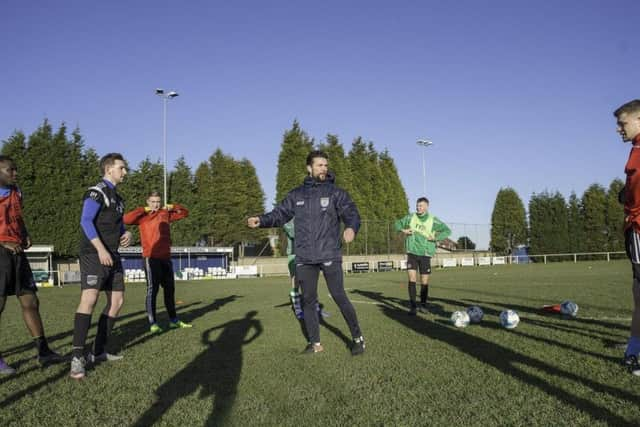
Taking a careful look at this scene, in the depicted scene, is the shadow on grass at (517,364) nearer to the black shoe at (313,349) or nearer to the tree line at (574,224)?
the black shoe at (313,349)

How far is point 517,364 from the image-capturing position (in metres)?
4.56

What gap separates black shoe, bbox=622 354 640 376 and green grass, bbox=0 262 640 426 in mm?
76

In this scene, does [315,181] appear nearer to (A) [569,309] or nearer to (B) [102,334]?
(B) [102,334]

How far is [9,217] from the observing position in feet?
18.1

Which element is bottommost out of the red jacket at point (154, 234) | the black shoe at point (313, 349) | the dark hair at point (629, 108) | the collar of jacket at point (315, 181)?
the black shoe at point (313, 349)

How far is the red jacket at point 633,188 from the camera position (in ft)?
14.2

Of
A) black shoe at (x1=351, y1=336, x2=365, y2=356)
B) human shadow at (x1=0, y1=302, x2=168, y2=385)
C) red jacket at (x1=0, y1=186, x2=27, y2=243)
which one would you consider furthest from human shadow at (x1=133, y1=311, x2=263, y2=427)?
red jacket at (x1=0, y1=186, x2=27, y2=243)

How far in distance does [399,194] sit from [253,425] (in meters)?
58.3

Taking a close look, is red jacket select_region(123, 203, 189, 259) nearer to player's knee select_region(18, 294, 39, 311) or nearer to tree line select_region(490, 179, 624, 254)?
player's knee select_region(18, 294, 39, 311)

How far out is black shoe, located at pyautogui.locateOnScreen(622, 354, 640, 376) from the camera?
13.3 feet

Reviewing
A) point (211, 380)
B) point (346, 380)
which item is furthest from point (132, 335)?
point (346, 380)

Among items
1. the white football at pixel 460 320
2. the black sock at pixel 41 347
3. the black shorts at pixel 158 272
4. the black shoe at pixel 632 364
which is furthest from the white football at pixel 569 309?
the black sock at pixel 41 347

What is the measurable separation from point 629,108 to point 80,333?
5.68 metres

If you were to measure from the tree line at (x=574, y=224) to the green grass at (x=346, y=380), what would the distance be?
55.5m
